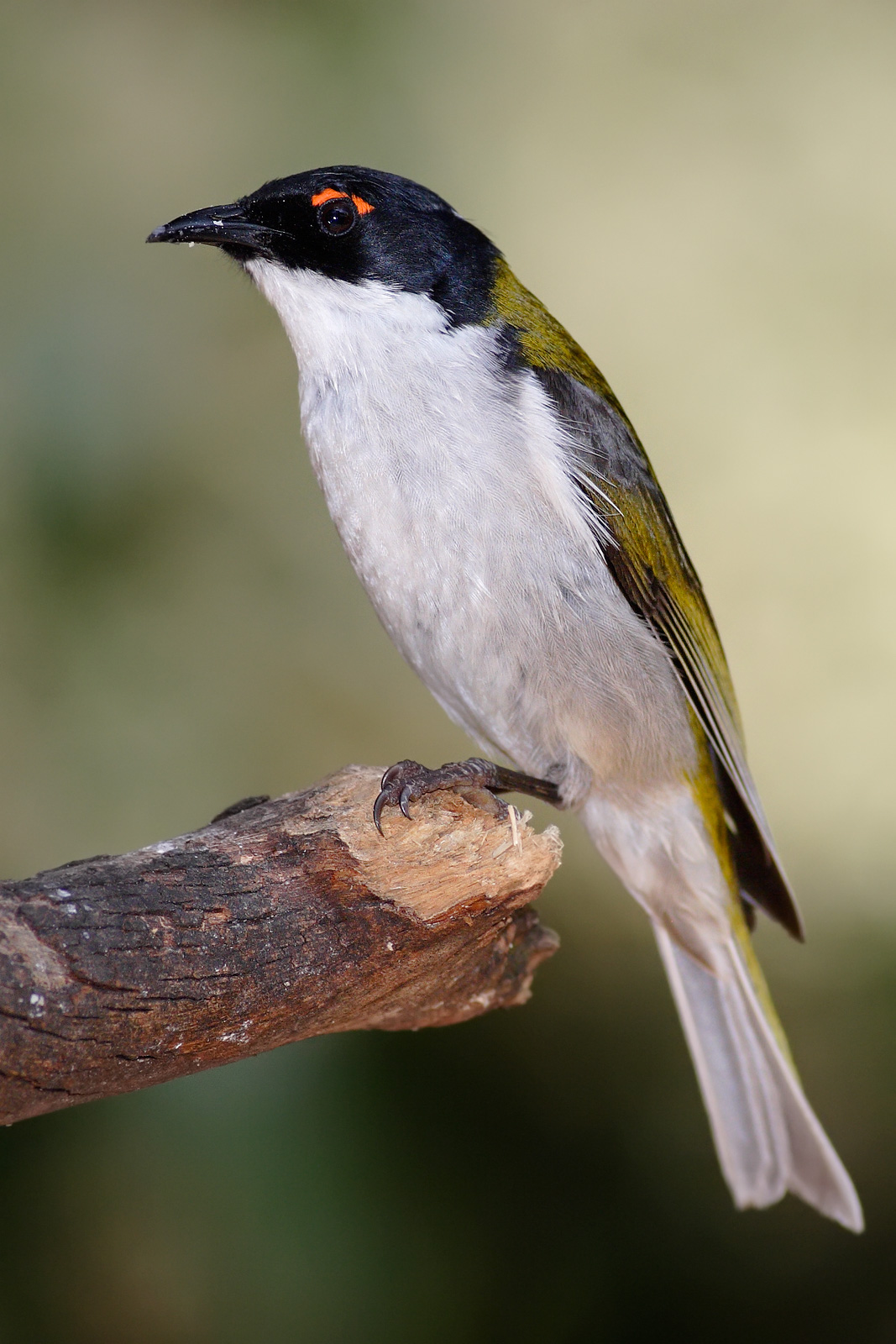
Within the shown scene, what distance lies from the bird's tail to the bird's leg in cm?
88

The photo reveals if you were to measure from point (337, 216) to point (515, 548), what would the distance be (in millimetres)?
846

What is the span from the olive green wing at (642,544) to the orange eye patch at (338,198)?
35 cm

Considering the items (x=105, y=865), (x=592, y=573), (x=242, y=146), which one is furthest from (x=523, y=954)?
(x=242, y=146)

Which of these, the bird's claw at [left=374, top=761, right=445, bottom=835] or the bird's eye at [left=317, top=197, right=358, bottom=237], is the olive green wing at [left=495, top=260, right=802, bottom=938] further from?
the bird's claw at [left=374, top=761, right=445, bottom=835]

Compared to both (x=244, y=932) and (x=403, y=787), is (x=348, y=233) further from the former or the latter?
(x=244, y=932)

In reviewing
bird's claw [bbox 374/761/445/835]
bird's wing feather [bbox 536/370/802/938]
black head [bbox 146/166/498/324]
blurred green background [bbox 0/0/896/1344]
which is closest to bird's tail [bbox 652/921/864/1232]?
bird's wing feather [bbox 536/370/802/938]

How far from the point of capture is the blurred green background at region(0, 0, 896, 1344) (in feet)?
11.0

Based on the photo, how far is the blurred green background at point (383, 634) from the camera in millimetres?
3348

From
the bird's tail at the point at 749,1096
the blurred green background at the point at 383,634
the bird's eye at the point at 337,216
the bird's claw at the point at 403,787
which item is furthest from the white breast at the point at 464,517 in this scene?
the blurred green background at the point at 383,634

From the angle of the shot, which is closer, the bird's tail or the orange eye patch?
the orange eye patch

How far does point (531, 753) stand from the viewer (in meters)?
3.06

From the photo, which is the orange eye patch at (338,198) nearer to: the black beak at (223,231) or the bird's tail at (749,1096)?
the black beak at (223,231)

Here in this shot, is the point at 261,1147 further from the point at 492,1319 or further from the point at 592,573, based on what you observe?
the point at 592,573

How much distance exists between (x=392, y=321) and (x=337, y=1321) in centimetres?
242
